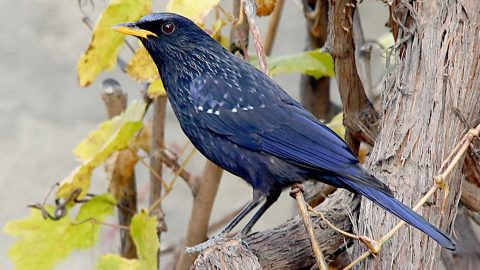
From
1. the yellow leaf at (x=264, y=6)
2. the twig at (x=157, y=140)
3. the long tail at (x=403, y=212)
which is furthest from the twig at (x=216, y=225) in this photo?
Result: the long tail at (x=403, y=212)

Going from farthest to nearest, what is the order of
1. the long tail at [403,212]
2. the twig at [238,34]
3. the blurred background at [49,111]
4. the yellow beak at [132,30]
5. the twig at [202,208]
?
1. the blurred background at [49,111]
2. the twig at [202,208]
3. the twig at [238,34]
4. the yellow beak at [132,30]
5. the long tail at [403,212]

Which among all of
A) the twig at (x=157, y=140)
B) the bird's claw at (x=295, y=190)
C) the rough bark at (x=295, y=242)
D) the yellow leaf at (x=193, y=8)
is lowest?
the rough bark at (x=295, y=242)

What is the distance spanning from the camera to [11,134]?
16.4ft

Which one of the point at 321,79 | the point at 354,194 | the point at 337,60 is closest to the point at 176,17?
the point at 337,60

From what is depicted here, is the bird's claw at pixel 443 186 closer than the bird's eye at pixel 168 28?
Yes

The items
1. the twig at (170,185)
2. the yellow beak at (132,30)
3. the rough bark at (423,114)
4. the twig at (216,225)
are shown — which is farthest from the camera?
the twig at (216,225)

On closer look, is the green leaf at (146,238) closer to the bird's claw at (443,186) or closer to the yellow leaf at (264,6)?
the yellow leaf at (264,6)

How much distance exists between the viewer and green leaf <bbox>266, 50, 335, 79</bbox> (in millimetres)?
2930

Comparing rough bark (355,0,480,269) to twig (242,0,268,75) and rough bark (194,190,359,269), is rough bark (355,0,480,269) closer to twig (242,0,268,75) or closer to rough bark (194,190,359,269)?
rough bark (194,190,359,269)

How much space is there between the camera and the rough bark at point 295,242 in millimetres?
2297

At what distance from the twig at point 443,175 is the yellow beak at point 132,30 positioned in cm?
89

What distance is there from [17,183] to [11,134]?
0.27 metres

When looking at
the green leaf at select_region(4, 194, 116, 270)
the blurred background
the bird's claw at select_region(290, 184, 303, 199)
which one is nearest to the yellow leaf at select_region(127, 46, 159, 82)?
the green leaf at select_region(4, 194, 116, 270)

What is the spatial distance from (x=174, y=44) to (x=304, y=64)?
21.5 inches
